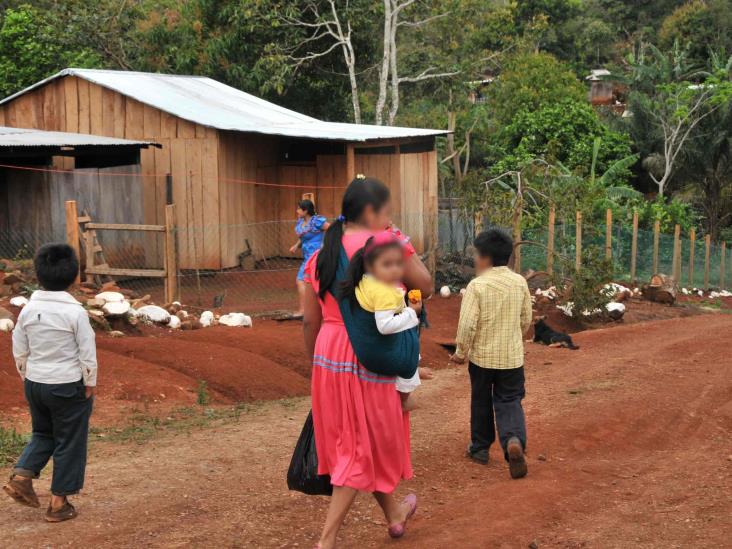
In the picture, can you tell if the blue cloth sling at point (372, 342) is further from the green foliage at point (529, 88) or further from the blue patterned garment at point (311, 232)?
the green foliage at point (529, 88)

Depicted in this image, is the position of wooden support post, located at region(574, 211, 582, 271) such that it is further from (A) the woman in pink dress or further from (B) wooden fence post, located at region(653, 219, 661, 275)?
(A) the woman in pink dress

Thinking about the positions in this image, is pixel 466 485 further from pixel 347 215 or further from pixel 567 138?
pixel 567 138

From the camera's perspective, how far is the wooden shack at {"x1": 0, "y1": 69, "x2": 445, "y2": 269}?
677 inches

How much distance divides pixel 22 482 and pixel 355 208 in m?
2.32

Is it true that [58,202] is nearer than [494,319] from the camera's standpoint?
No

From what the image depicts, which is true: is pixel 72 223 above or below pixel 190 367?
above

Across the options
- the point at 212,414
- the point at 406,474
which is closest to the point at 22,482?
the point at 406,474

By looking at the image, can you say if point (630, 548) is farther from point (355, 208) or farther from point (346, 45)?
point (346, 45)

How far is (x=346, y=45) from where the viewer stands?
23.6 meters

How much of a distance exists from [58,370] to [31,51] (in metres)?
21.9

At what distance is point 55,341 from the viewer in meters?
5.03

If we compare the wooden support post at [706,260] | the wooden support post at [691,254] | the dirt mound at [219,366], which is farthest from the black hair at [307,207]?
the wooden support post at [706,260]

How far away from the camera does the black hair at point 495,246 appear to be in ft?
20.0

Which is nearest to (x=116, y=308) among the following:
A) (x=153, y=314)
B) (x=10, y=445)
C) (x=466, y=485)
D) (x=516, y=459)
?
(x=153, y=314)
